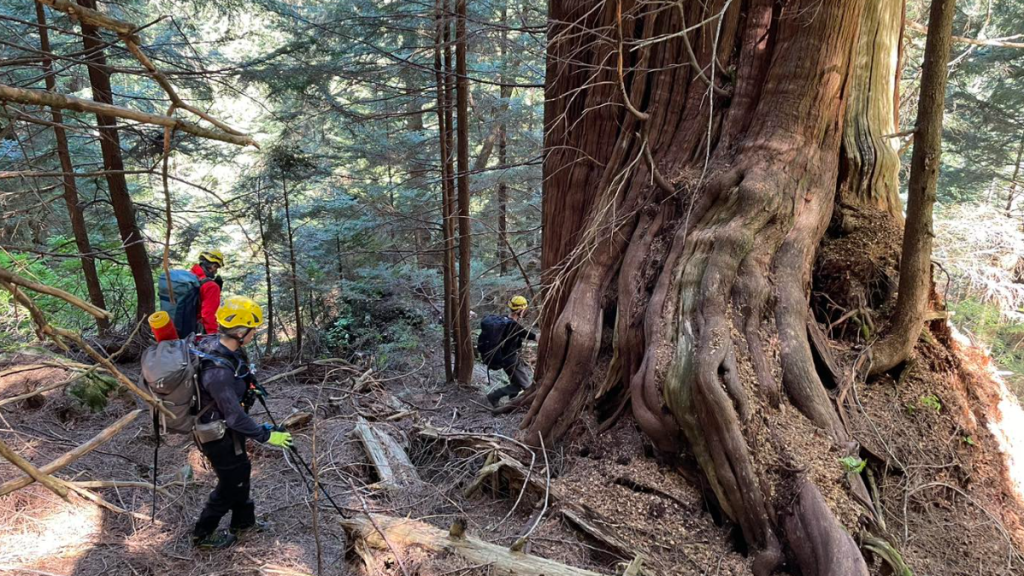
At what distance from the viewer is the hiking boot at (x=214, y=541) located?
3938 millimetres

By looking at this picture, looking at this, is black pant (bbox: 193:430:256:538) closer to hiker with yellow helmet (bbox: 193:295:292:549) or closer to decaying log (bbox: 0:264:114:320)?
hiker with yellow helmet (bbox: 193:295:292:549)

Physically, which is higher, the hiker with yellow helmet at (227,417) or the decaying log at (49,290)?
the decaying log at (49,290)

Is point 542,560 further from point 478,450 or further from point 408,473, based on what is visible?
point 408,473

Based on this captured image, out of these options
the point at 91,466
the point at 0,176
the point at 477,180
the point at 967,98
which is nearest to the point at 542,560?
the point at 0,176

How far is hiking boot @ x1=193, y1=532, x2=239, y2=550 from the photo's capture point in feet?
12.9

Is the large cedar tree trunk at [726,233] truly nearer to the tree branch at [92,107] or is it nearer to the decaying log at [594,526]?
the decaying log at [594,526]

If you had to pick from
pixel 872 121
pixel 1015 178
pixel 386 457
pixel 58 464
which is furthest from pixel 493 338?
pixel 1015 178

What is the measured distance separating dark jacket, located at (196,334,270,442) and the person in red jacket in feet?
7.90

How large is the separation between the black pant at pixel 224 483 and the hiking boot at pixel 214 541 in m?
0.03

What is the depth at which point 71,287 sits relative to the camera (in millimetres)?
10023

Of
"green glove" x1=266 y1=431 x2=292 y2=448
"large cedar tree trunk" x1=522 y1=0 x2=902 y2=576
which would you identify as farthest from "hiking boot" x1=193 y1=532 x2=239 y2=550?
"large cedar tree trunk" x1=522 y1=0 x2=902 y2=576

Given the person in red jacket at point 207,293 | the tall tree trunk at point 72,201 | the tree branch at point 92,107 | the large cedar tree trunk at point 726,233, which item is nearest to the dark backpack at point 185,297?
the person in red jacket at point 207,293

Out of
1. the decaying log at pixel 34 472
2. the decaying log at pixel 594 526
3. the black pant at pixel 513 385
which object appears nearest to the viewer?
the decaying log at pixel 34 472

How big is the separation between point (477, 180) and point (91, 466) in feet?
27.1
